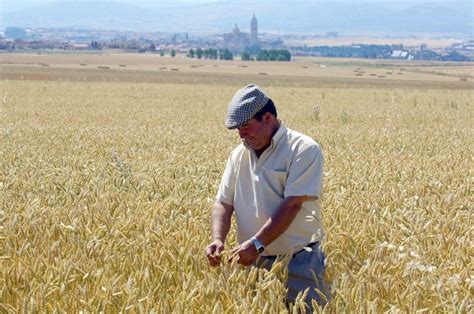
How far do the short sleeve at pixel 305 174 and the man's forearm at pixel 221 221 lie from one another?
52 centimetres

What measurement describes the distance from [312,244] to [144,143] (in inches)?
337

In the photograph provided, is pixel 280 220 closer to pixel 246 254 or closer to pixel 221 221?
pixel 246 254

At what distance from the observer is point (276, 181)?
13.8ft

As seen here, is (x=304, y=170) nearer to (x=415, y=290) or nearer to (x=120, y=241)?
(x=415, y=290)

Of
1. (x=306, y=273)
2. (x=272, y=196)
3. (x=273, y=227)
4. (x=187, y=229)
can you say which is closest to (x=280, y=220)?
(x=273, y=227)

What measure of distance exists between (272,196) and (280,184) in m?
0.09

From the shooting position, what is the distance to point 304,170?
4.09m

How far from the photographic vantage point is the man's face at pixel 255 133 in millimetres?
4086

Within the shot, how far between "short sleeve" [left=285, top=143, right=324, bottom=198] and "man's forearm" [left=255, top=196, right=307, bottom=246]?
46 millimetres

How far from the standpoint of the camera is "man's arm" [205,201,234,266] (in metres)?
4.05

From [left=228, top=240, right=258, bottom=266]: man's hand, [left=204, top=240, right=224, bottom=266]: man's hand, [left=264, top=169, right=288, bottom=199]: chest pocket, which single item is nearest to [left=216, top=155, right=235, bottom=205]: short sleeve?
[left=264, top=169, right=288, bottom=199]: chest pocket

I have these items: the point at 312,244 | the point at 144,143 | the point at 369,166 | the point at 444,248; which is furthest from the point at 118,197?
the point at 144,143

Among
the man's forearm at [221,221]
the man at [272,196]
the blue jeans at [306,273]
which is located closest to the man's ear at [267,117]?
the man at [272,196]

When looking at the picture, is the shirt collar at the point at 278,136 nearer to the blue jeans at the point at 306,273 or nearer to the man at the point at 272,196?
the man at the point at 272,196
